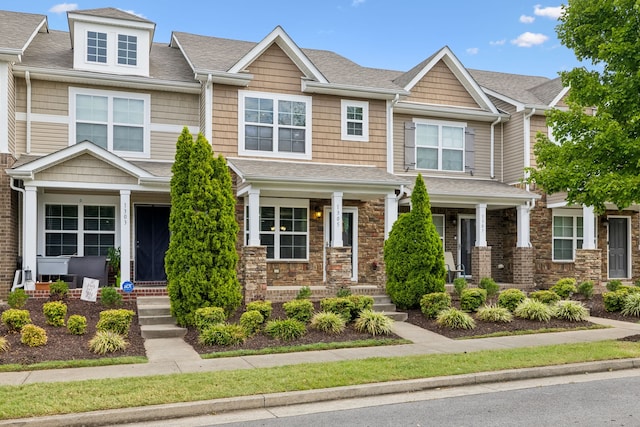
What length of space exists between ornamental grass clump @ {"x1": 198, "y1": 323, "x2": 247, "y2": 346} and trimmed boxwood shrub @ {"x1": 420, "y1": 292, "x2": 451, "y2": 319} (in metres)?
4.51

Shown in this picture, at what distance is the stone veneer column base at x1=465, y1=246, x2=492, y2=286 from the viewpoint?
16.8 meters

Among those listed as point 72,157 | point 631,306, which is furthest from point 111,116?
point 631,306

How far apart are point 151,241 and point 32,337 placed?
6.87 meters

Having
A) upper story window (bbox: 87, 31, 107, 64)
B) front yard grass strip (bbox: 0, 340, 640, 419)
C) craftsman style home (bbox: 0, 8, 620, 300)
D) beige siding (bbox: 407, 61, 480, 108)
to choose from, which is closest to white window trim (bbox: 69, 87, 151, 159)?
craftsman style home (bbox: 0, 8, 620, 300)

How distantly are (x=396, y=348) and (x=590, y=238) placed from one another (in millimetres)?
10256

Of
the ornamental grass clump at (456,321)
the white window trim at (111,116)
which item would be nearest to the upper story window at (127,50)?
the white window trim at (111,116)

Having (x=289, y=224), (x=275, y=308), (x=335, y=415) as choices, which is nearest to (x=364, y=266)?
(x=289, y=224)

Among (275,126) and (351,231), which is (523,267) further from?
(275,126)

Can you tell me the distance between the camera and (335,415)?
641 centimetres

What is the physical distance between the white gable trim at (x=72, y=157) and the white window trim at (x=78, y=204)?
1.93 meters

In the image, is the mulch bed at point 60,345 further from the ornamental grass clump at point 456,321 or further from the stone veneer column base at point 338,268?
the ornamental grass clump at point 456,321

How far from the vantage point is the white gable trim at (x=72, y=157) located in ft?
42.4

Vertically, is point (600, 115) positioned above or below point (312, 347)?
above

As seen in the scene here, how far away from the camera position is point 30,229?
13078 millimetres
